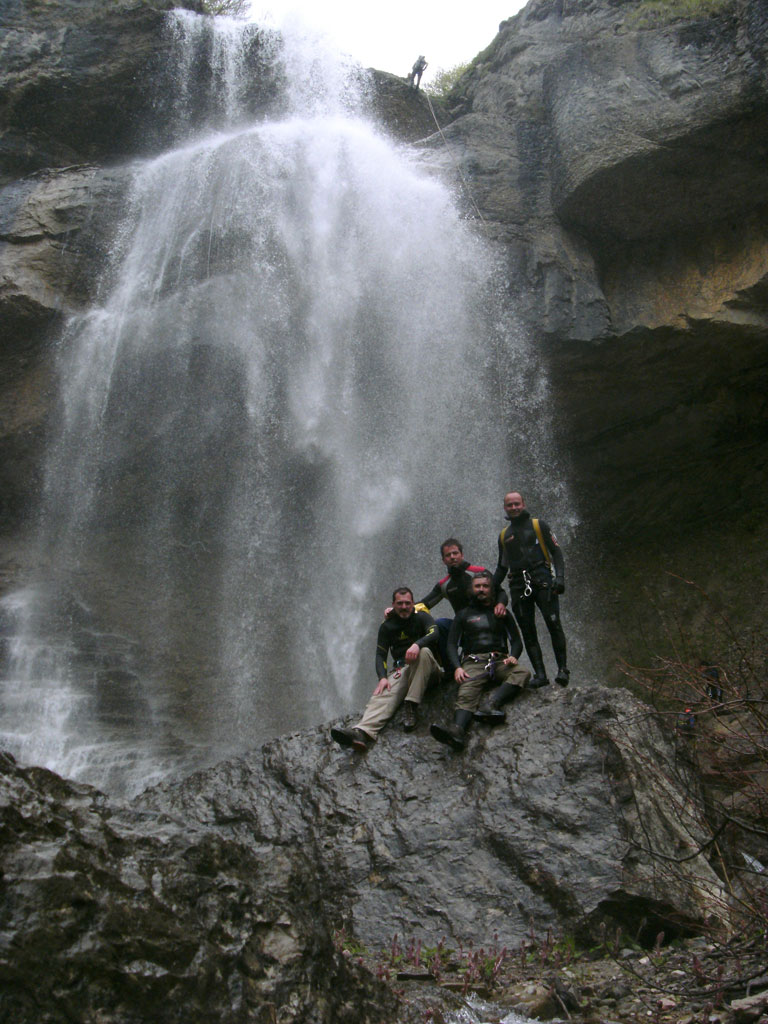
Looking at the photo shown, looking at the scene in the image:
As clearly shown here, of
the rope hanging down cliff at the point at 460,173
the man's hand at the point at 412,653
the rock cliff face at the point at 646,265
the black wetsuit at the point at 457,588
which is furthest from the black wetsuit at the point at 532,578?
the rope hanging down cliff at the point at 460,173

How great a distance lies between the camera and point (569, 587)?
1420cm

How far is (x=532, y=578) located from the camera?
269 inches

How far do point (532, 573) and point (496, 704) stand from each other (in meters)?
1.35

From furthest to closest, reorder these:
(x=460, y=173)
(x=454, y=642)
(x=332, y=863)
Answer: (x=460, y=173)
(x=454, y=642)
(x=332, y=863)

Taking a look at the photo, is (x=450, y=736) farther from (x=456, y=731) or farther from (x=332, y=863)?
(x=332, y=863)

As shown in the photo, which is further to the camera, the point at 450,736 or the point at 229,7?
the point at 229,7

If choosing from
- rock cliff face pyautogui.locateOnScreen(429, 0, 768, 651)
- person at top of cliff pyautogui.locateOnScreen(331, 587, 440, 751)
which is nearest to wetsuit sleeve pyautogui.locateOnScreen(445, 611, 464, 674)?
person at top of cliff pyautogui.locateOnScreen(331, 587, 440, 751)

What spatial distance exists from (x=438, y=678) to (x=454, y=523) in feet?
23.5

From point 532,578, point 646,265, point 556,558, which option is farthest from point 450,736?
point 646,265

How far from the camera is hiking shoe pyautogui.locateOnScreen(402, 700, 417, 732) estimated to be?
20.2 feet

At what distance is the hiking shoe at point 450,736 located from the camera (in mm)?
5760

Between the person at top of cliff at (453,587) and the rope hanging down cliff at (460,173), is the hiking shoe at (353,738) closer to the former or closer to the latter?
the person at top of cliff at (453,587)

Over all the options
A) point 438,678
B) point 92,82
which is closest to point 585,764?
point 438,678

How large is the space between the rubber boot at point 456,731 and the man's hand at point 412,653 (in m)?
0.56
